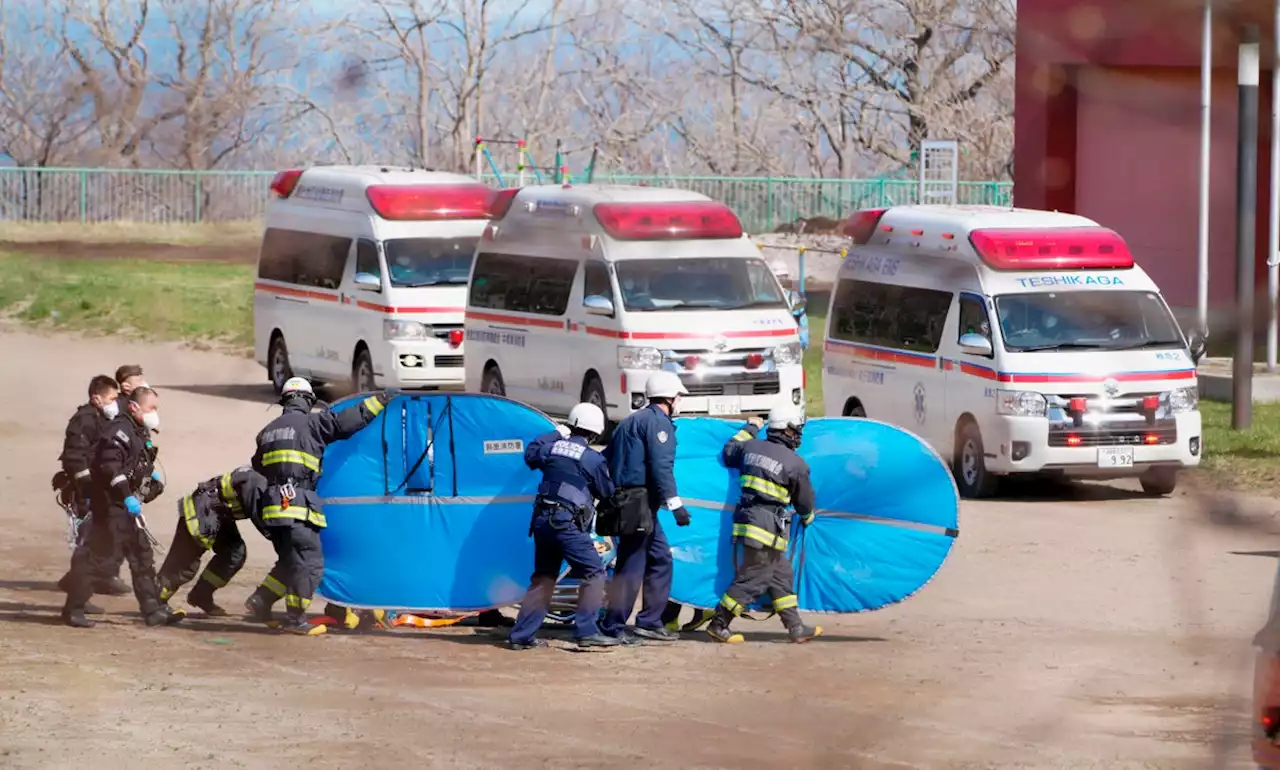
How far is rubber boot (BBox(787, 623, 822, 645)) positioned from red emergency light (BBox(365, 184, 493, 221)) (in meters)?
10.4

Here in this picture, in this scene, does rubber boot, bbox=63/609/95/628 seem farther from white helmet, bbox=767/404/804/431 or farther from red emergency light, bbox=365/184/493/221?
red emergency light, bbox=365/184/493/221

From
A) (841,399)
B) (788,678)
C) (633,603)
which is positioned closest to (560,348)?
(841,399)

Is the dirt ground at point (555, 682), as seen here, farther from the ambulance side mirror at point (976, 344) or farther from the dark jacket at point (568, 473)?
the ambulance side mirror at point (976, 344)

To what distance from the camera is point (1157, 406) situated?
53.2 ft

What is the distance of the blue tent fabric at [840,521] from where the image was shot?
11.3 m

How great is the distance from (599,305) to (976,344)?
405cm

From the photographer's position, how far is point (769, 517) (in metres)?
11.1

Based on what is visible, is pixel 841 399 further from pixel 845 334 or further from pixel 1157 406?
pixel 1157 406

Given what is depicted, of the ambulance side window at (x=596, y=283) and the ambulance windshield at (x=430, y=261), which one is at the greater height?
the ambulance windshield at (x=430, y=261)

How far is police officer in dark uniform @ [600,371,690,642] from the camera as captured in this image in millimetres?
11117

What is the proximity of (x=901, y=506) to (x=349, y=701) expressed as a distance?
11.5 feet

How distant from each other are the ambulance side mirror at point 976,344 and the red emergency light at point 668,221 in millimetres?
2677

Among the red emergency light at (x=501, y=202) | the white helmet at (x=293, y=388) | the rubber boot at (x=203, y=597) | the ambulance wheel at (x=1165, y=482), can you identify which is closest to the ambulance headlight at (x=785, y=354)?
the red emergency light at (x=501, y=202)

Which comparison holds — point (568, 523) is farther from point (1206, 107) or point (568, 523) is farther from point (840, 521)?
point (1206, 107)
